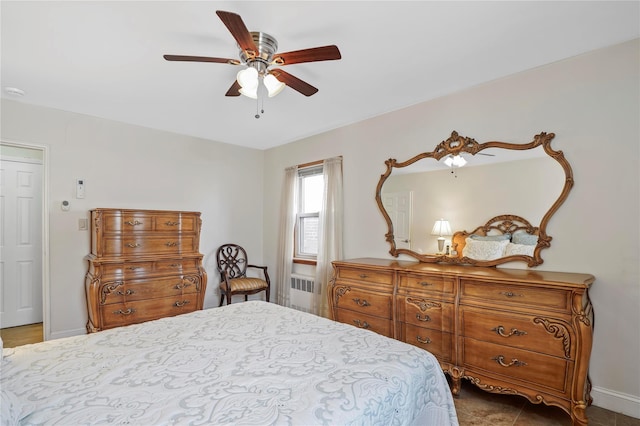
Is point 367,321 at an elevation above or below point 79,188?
below

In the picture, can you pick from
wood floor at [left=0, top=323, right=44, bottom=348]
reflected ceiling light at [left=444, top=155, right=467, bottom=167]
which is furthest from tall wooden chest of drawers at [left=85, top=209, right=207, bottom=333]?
reflected ceiling light at [left=444, top=155, right=467, bottom=167]

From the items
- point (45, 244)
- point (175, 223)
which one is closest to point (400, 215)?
point (175, 223)

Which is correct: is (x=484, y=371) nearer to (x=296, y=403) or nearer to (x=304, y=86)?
(x=296, y=403)

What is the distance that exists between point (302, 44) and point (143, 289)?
9.64ft

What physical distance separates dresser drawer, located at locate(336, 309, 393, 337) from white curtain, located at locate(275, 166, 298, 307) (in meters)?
1.48

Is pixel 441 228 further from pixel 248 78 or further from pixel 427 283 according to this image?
pixel 248 78

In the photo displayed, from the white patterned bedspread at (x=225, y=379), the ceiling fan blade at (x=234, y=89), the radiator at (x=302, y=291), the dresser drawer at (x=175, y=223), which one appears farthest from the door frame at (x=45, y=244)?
the radiator at (x=302, y=291)

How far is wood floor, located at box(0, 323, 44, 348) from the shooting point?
136 inches

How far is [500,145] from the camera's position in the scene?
263cm

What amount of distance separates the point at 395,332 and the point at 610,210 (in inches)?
70.1

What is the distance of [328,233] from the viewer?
12.8 ft

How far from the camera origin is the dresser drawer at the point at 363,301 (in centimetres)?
276

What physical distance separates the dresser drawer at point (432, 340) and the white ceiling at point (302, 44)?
2086 mm

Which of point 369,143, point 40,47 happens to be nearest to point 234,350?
point 40,47
